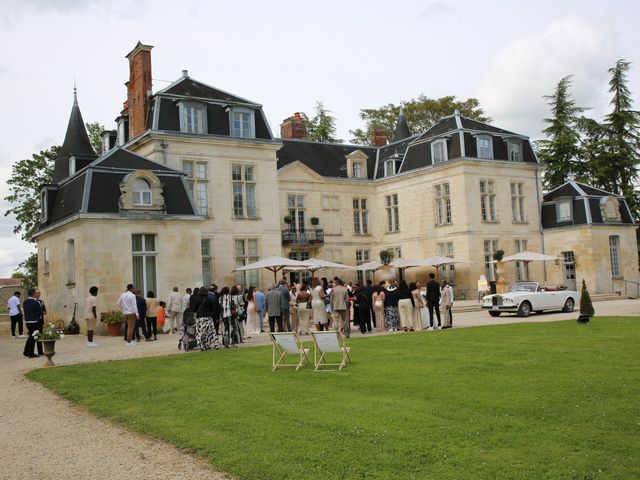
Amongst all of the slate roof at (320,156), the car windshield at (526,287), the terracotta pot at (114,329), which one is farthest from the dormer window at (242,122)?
the car windshield at (526,287)

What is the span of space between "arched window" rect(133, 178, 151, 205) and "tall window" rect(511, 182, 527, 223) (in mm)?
21914

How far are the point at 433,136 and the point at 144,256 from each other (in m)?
19.8

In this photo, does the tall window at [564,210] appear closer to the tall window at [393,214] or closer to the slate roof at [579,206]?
the slate roof at [579,206]

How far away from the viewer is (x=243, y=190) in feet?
111

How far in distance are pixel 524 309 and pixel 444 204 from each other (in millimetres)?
13967

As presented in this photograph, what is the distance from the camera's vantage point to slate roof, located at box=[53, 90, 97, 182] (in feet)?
108

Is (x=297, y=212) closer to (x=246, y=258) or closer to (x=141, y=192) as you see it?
(x=246, y=258)

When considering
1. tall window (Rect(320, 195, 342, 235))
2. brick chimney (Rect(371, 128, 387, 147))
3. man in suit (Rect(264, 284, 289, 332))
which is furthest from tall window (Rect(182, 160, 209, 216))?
brick chimney (Rect(371, 128, 387, 147))

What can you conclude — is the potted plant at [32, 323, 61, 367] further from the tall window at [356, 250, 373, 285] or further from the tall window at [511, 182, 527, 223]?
the tall window at [511, 182, 527, 223]

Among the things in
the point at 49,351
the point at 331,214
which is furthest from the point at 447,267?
the point at 49,351

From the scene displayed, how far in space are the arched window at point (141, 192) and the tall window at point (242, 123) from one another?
9258 mm

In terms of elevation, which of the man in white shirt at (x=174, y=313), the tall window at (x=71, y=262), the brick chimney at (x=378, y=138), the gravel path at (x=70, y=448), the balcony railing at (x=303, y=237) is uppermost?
the brick chimney at (x=378, y=138)

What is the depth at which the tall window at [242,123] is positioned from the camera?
110ft

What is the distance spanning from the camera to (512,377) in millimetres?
10109
